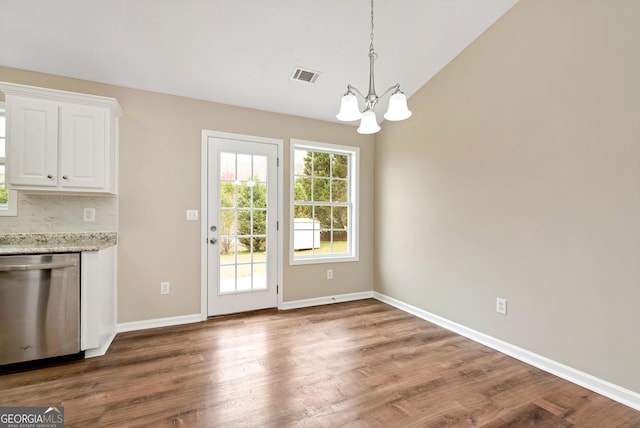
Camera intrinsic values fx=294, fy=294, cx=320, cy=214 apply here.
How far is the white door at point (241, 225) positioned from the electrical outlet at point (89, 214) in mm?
1042

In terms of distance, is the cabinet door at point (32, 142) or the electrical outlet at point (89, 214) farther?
the electrical outlet at point (89, 214)

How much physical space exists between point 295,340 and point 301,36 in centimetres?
280

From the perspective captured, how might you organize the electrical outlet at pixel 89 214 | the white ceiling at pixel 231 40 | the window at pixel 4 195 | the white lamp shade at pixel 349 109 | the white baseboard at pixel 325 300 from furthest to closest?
the white baseboard at pixel 325 300
the electrical outlet at pixel 89 214
the window at pixel 4 195
the white ceiling at pixel 231 40
the white lamp shade at pixel 349 109

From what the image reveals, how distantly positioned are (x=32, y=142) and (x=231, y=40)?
73.0 inches

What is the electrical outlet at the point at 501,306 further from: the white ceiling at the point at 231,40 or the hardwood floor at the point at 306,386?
the white ceiling at the point at 231,40

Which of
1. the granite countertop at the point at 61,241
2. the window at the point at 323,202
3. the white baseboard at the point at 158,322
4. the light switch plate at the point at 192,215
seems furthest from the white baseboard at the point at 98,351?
the window at the point at 323,202

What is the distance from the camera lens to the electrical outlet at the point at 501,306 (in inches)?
102

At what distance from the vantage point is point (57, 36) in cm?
241

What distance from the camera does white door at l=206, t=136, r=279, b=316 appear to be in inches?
131

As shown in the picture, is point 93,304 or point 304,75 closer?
point 93,304

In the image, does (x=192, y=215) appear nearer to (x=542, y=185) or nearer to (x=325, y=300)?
(x=325, y=300)

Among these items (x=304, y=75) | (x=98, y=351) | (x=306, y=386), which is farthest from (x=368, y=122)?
(x=98, y=351)

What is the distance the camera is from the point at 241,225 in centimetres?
349

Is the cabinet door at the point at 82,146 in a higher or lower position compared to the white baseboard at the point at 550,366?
higher
